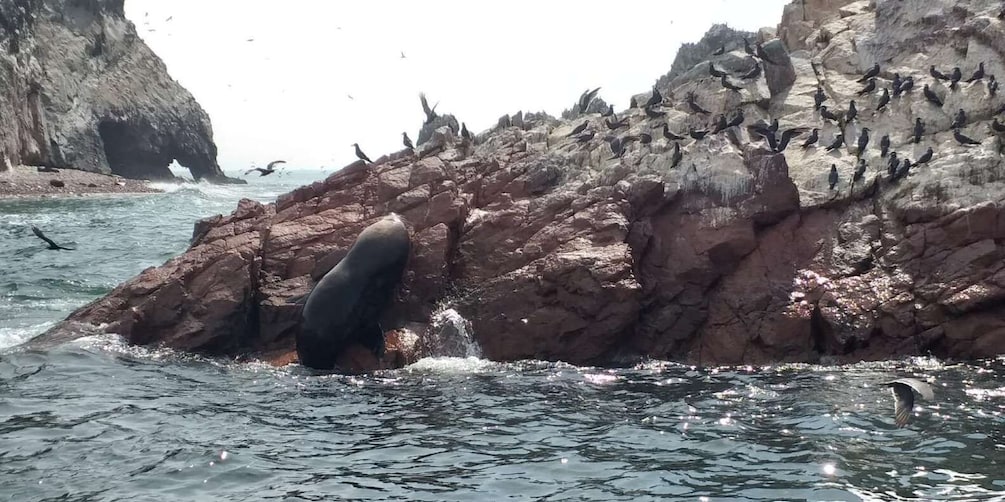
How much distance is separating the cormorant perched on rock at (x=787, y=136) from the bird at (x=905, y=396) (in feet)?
18.7

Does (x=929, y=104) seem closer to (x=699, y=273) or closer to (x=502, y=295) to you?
(x=699, y=273)

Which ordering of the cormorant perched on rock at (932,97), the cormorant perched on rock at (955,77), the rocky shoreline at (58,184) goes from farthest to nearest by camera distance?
the rocky shoreline at (58,184) < the cormorant perched on rock at (955,77) < the cormorant perched on rock at (932,97)

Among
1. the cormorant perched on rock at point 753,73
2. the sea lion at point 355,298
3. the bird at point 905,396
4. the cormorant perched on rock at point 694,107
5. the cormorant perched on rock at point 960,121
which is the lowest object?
the bird at point 905,396

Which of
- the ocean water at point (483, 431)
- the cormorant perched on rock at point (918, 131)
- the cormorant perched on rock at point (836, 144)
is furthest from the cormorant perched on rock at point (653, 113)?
the ocean water at point (483, 431)

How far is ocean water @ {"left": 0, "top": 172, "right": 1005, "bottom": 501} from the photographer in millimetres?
8055

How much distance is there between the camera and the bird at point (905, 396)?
383 inches

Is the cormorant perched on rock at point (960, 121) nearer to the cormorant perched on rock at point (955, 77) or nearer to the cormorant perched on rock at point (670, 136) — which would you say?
the cormorant perched on rock at point (955, 77)

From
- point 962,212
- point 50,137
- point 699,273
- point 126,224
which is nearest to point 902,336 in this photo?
point 962,212

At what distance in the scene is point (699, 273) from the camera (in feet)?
45.4

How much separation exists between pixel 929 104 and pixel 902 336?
5513 mm

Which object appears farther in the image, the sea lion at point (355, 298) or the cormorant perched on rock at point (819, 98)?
the cormorant perched on rock at point (819, 98)

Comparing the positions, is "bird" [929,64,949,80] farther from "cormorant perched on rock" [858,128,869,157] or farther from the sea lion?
the sea lion

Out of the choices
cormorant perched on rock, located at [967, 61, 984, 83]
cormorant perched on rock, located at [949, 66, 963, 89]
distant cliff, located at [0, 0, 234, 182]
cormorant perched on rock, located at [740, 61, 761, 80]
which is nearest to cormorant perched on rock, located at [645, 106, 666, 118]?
cormorant perched on rock, located at [740, 61, 761, 80]

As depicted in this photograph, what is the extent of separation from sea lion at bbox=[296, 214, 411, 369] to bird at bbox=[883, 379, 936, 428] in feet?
22.9
